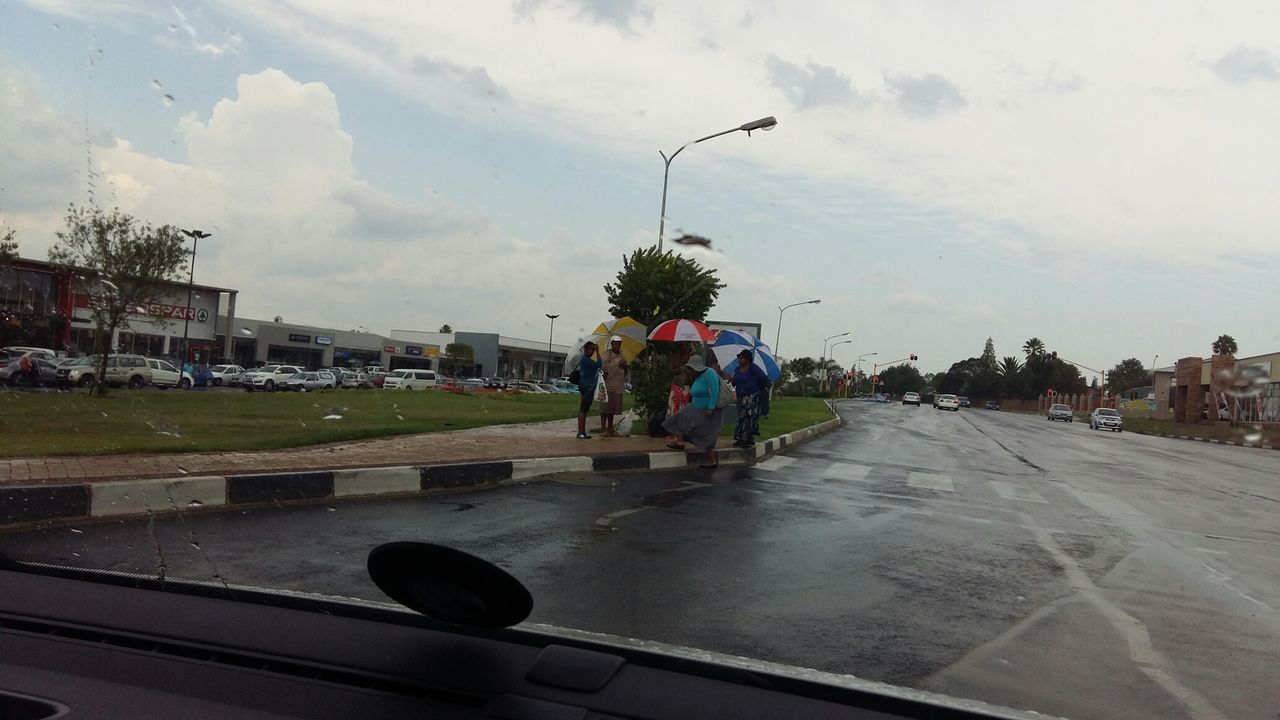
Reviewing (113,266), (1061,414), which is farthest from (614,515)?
(1061,414)

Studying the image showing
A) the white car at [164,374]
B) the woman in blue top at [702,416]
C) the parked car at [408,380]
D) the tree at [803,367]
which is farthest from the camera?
the tree at [803,367]

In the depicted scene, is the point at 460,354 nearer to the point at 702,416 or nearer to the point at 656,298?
the point at 656,298

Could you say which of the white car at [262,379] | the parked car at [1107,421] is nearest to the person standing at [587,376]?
the white car at [262,379]

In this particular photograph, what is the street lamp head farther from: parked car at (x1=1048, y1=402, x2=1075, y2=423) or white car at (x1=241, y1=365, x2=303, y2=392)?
parked car at (x1=1048, y1=402, x2=1075, y2=423)

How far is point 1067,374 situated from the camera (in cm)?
14425

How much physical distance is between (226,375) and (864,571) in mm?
49094

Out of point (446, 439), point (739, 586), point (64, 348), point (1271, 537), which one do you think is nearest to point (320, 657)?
→ point (739, 586)

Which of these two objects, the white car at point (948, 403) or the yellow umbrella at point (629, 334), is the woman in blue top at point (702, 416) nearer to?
the yellow umbrella at point (629, 334)

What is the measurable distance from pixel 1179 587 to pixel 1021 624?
214cm

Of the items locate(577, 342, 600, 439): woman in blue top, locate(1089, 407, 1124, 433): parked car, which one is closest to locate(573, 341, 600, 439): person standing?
locate(577, 342, 600, 439): woman in blue top

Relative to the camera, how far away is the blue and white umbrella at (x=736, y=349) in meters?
16.5

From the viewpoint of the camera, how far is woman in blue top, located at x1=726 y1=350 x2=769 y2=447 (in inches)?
618

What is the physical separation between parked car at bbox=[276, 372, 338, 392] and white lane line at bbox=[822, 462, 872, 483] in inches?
1452

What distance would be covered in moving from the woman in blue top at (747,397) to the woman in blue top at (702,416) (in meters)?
1.65
